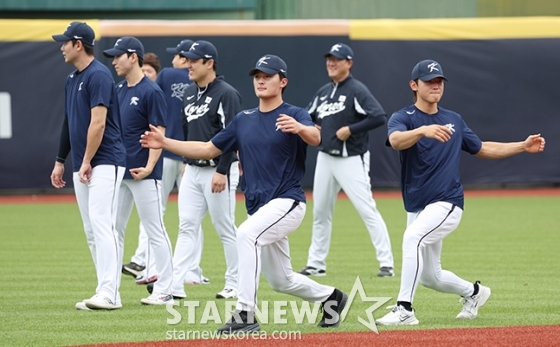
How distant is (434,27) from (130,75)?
506 inches

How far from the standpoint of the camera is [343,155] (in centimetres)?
1095

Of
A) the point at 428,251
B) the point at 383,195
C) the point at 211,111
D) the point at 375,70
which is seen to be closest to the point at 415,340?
the point at 428,251

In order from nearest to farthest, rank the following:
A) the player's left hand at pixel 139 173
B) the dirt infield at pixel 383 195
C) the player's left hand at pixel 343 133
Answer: the player's left hand at pixel 139 173 < the player's left hand at pixel 343 133 < the dirt infield at pixel 383 195

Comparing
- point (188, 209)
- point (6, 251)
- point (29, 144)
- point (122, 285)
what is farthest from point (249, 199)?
point (29, 144)

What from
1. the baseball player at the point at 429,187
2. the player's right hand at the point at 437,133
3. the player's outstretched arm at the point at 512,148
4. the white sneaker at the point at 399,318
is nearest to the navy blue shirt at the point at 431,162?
the baseball player at the point at 429,187

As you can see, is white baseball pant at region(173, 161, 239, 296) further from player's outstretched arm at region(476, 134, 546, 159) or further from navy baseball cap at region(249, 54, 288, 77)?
player's outstretched arm at region(476, 134, 546, 159)

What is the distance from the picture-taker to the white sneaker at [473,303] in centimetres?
770

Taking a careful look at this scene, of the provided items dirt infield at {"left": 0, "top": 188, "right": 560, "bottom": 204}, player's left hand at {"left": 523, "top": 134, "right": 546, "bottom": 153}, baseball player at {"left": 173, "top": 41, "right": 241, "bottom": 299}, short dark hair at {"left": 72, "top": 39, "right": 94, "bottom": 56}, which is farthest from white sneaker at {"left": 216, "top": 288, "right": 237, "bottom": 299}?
dirt infield at {"left": 0, "top": 188, "right": 560, "bottom": 204}

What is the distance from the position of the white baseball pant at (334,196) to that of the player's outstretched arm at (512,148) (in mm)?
3009

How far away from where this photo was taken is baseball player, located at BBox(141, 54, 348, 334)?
6801 millimetres

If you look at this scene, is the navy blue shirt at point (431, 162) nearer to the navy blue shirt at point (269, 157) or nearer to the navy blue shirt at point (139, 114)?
the navy blue shirt at point (269, 157)

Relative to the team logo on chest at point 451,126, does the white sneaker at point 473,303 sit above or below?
below

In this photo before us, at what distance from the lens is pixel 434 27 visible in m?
20.6

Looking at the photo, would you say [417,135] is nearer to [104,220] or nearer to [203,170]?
[203,170]
